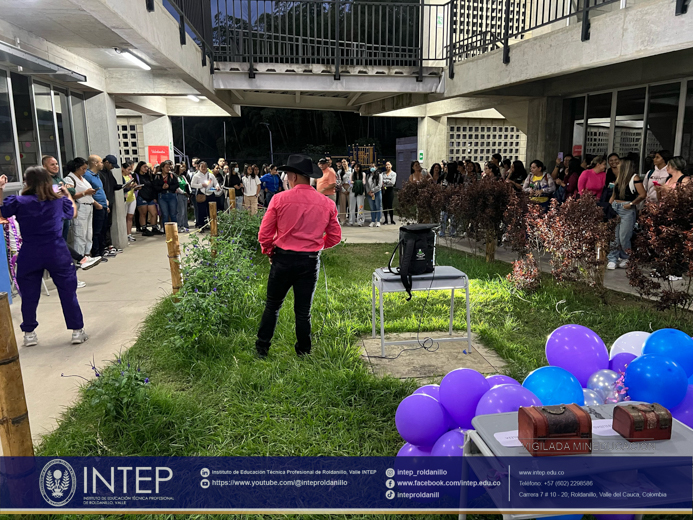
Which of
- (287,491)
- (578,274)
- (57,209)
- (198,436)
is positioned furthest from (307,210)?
(578,274)

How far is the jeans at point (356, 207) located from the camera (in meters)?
14.1

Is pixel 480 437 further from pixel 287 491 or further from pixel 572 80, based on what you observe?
pixel 572 80

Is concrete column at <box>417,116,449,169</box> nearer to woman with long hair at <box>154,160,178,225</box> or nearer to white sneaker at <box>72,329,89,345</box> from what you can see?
woman with long hair at <box>154,160,178,225</box>

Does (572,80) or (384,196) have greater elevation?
(572,80)

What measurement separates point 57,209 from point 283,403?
290cm

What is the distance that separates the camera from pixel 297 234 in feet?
13.6

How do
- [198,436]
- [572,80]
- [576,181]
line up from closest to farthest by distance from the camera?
[198,436] → [576,181] → [572,80]

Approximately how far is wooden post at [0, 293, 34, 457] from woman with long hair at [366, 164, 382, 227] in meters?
11.8

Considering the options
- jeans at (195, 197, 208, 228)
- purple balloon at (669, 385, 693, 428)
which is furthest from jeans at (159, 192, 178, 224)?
purple balloon at (669, 385, 693, 428)

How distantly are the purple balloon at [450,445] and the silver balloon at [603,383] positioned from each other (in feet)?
2.97

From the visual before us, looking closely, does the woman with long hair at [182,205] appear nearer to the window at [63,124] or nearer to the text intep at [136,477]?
the window at [63,124]

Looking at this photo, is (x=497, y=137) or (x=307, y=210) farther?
(x=497, y=137)

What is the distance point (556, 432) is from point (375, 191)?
12.1m

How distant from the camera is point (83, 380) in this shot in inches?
166
